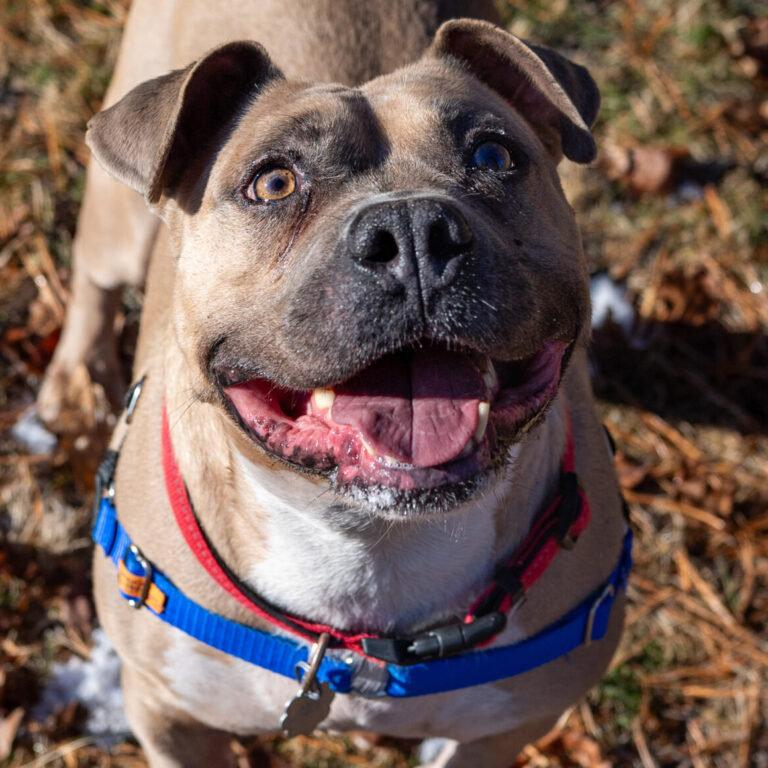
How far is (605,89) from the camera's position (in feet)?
18.5

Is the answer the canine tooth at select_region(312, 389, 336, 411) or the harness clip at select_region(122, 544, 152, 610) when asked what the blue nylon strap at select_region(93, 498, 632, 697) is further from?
the canine tooth at select_region(312, 389, 336, 411)

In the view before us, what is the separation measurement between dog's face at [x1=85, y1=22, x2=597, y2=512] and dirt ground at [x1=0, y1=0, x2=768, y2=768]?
2.15 m

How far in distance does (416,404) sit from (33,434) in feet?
9.58

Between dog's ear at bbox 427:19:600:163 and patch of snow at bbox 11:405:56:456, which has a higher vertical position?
dog's ear at bbox 427:19:600:163

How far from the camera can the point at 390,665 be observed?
278 centimetres

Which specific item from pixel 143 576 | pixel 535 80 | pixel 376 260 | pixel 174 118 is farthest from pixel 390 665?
pixel 535 80

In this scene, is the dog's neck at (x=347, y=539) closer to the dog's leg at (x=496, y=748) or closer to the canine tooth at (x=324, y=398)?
the canine tooth at (x=324, y=398)

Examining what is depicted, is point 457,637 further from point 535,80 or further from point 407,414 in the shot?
point 535,80

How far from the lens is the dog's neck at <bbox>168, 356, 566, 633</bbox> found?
2.65m

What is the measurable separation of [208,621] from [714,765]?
95.4 inches

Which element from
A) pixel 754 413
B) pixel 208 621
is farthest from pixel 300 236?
pixel 754 413

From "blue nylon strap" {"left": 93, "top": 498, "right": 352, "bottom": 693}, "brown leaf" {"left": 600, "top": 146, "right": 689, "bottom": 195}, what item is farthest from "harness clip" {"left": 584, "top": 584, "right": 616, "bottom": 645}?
"brown leaf" {"left": 600, "top": 146, "right": 689, "bottom": 195}

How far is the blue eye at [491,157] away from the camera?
2.57m

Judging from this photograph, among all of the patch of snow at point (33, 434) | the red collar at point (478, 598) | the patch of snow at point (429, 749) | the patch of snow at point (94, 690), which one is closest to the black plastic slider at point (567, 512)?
the red collar at point (478, 598)
